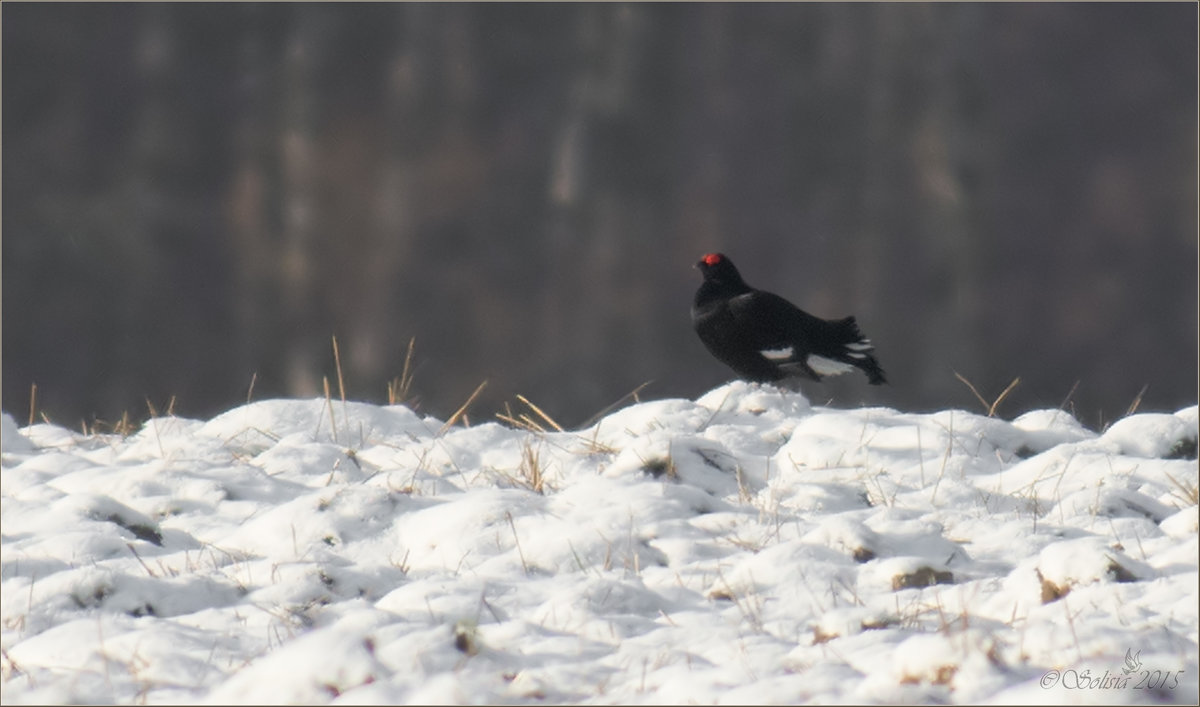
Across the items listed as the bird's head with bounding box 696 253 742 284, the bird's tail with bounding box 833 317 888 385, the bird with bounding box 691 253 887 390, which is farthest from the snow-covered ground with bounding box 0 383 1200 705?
the bird's head with bounding box 696 253 742 284

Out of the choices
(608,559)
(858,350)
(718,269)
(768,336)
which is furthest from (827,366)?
(608,559)

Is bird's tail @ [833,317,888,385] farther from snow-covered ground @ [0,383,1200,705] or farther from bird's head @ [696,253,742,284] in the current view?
snow-covered ground @ [0,383,1200,705]

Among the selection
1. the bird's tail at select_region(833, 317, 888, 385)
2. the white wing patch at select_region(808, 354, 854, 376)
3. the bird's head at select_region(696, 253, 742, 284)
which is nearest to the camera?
the white wing patch at select_region(808, 354, 854, 376)

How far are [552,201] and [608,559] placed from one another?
19828 mm

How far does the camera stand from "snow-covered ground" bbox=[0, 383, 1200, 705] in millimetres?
3186

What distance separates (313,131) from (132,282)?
12.6 ft

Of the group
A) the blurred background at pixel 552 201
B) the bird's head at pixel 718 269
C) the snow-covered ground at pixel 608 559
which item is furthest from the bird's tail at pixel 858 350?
the blurred background at pixel 552 201

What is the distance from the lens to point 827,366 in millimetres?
7211

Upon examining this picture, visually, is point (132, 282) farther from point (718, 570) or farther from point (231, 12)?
point (718, 570)

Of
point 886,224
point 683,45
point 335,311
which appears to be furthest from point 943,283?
point 335,311

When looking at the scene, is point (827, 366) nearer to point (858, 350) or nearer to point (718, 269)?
point (858, 350)

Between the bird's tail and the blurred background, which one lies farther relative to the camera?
the blurred background

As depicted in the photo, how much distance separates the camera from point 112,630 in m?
3.52

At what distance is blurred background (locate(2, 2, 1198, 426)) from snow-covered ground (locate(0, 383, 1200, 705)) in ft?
51.5
